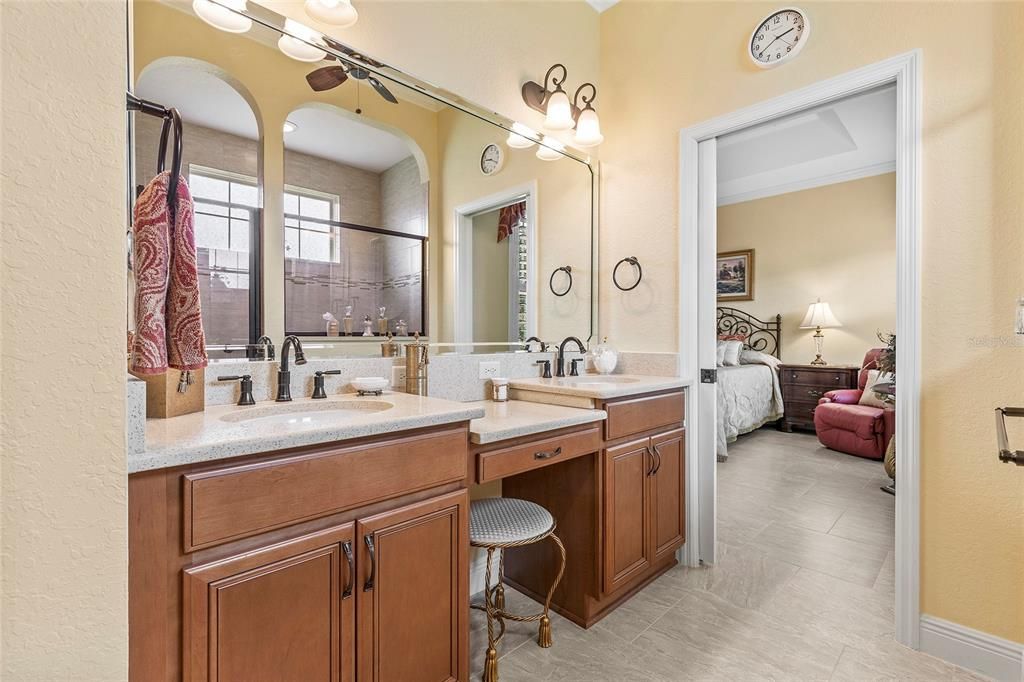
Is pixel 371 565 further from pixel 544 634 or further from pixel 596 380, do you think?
pixel 596 380

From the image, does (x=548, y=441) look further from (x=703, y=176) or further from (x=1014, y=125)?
(x=1014, y=125)

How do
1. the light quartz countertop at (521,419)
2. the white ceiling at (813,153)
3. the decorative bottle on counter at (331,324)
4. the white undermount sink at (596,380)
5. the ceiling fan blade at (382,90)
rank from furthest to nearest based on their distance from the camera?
the white ceiling at (813,153)
the white undermount sink at (596,380)
the ceiling fan blade at (382,90)
the decorative bottle on counter at (331,324)
the light quartz countertop at (521,419)

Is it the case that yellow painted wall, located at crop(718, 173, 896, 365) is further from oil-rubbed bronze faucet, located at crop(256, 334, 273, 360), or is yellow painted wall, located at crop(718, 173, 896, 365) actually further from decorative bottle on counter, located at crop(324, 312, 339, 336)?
oil-rubbed bronze faucet, located at crop(256, 334, 273, 360)

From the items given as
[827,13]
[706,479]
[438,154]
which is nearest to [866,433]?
[706,479]

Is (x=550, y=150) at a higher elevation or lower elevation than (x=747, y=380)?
higher

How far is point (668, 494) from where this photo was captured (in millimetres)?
2254

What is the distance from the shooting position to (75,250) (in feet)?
2.42

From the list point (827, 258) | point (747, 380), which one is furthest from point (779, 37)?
point (827, 258)

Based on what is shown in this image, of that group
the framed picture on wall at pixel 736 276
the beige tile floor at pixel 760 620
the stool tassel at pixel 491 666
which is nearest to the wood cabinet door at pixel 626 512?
the beige tile floor at pixel 760 620

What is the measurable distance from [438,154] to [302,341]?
96 cm

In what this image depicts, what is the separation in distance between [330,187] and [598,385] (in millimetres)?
1366

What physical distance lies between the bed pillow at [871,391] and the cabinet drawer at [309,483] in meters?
4.41

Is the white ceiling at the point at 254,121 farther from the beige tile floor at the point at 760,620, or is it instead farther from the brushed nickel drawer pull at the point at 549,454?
the beige tile floor at the point at 760,620

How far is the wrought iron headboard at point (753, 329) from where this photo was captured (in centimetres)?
575
